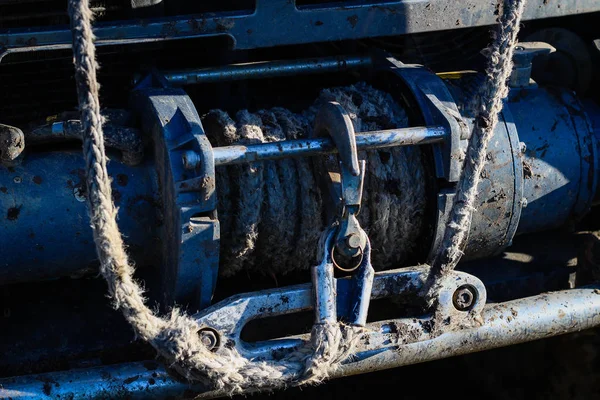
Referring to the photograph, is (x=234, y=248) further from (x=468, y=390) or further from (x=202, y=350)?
(x=468, y=390)

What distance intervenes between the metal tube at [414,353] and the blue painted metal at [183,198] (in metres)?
0.19

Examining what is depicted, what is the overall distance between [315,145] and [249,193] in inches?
8.9

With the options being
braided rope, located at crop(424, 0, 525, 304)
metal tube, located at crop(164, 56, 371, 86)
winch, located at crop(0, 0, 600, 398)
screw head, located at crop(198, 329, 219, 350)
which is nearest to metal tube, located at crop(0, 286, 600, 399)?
winch, located at crop(0, 0, 600, 398)

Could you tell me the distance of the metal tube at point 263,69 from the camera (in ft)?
7.01

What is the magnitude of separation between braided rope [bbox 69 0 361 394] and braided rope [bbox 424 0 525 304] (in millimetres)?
321

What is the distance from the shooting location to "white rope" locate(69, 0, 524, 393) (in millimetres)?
1631

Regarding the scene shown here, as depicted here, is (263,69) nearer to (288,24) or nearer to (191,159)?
(288,24)

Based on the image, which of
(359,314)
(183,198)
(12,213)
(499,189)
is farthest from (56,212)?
(499,189)

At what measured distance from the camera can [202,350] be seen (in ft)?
5.80

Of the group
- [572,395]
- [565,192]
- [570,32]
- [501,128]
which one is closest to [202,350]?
[501,128]

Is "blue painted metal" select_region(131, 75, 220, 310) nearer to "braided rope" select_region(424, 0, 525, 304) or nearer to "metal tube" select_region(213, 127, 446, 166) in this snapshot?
"metal tube" select_region(213, 127, 446, 166)

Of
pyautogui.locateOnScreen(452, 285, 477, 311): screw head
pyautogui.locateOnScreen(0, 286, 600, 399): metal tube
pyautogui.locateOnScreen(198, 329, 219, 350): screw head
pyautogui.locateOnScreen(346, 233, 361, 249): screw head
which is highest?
pyautogui.locateOnScreen(346, 233, 361, 249): screw head

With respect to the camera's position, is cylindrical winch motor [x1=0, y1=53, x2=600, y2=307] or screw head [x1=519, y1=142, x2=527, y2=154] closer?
cylindrical winch motor [x1=0, y1=53, x2=600, y2=307]

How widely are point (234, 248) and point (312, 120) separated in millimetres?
367
